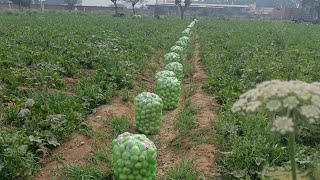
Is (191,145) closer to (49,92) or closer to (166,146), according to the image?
(166,146)

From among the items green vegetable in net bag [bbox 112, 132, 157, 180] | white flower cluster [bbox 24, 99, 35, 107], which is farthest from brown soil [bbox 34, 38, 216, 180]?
white flower cluster [bbox 24, 99, 35, 107]

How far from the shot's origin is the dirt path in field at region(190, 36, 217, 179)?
5.05 m

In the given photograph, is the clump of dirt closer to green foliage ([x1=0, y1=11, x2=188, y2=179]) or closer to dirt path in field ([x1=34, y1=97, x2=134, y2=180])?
dirt path in field ([x1=34, y1=97, x2=134, y2=180])

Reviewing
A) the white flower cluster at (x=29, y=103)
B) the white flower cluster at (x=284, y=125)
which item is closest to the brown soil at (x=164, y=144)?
the white flower cluster at (x=29, y=103)

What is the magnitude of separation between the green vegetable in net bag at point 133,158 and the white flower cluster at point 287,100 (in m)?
2.26

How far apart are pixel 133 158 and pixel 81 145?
1.59m

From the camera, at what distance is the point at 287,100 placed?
2059 millimetres

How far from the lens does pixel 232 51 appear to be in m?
14.8

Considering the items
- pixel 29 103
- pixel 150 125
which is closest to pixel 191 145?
pixel 150 125

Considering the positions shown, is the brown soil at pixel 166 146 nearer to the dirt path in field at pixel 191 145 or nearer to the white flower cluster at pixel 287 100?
the dirt path in field at pixel 191 145

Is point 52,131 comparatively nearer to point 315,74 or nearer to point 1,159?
point 1,159

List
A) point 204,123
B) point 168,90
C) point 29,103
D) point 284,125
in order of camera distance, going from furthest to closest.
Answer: point 168,90 < point 204,123 < point 29,103 < point 284,125

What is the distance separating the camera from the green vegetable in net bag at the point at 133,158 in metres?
4.33

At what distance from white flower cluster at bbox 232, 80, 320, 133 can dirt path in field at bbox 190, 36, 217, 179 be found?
2.76 metres
